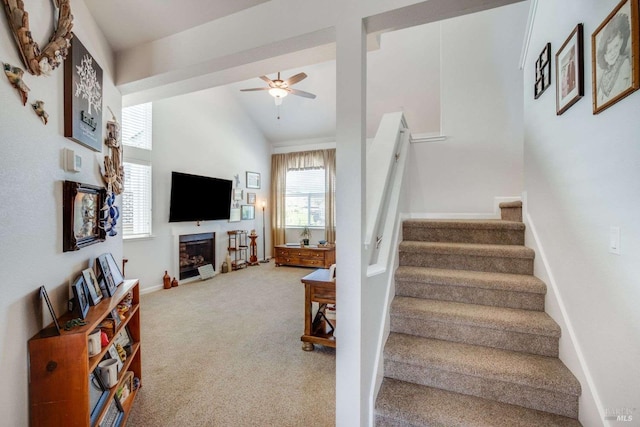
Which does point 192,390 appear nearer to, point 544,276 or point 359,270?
point 359,270

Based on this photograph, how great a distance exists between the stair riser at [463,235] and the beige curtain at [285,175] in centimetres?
460

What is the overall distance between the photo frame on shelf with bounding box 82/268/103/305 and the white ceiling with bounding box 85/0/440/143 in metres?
1.63

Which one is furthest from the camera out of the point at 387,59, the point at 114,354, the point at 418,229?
the point at 387,59

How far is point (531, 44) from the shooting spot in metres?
2.19

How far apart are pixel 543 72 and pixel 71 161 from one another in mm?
2955

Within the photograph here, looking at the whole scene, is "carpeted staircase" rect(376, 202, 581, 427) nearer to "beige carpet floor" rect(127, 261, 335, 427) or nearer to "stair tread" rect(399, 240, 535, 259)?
"stair tread" rect(399, 240, 535, 259)

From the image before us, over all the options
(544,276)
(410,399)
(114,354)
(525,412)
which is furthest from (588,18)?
(114,354)

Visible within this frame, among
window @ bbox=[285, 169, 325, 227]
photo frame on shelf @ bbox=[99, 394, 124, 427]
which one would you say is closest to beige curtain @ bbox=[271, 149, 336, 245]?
window @ bbox=[285, 169, 325, 227]

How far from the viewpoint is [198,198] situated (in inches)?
211

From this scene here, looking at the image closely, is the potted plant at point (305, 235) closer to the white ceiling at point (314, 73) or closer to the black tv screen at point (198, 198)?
the black tv screen at point (198, 198)

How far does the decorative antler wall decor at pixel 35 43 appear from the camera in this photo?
3.69ft

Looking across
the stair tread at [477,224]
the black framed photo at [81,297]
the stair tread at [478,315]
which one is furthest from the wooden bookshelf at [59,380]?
the stair tread at [477,224]

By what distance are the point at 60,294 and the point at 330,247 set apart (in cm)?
521

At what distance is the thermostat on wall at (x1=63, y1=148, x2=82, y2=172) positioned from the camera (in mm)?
1503
